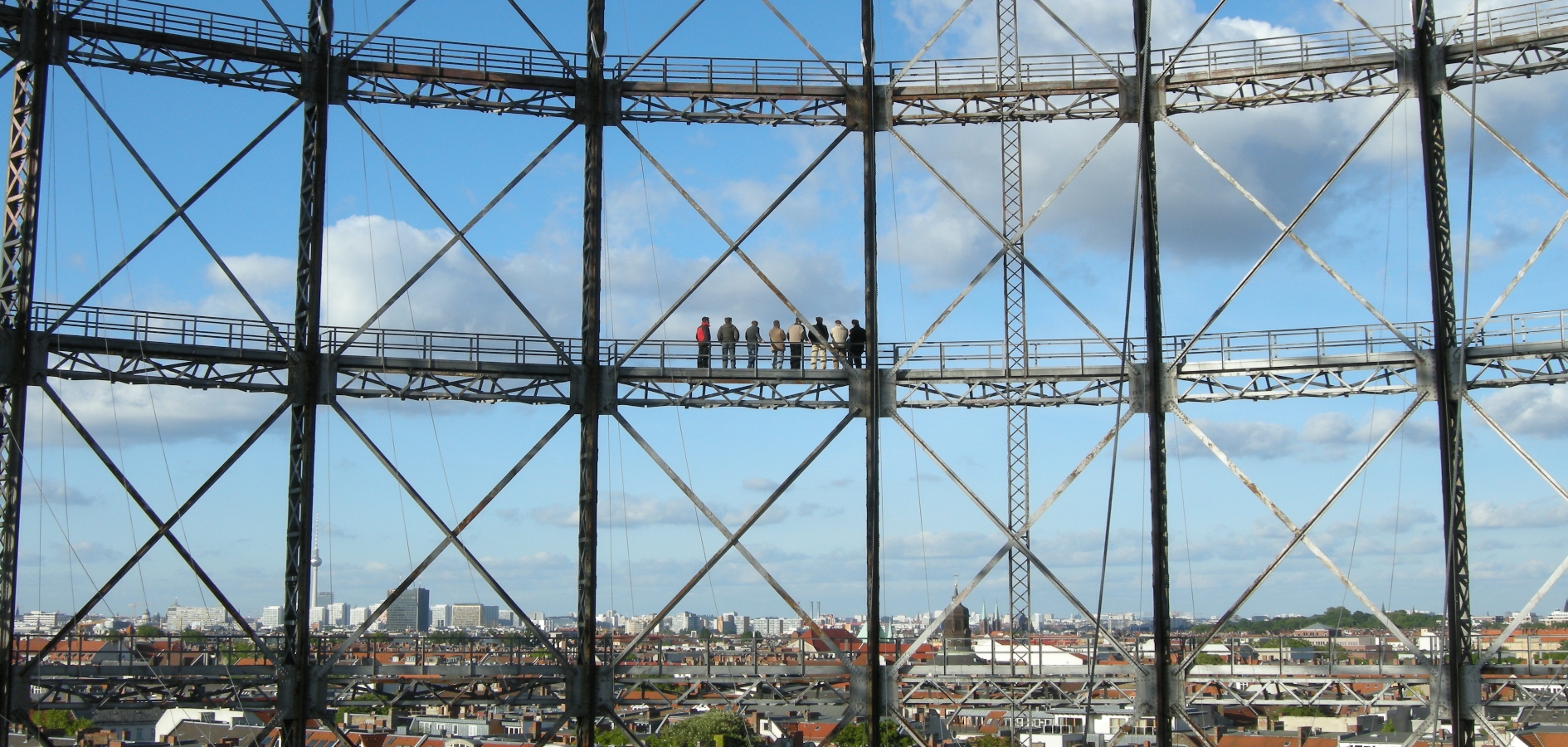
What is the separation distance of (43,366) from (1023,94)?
16.6m

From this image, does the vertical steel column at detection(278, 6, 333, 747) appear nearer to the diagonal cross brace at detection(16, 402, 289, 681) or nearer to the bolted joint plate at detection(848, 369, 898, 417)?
the diagonal cross brace at detection(16, 402, 289, 681)

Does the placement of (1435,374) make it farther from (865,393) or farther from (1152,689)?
(865,393)

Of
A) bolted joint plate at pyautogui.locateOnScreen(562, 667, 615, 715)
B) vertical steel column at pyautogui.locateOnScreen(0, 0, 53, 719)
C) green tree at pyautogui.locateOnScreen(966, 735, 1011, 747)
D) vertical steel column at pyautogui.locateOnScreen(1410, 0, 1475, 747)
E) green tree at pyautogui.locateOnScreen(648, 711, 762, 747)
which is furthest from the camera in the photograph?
green tree at pyautogui.locateOnScreen(648, 711, 762, 747)

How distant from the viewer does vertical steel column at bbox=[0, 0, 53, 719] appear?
21.1m

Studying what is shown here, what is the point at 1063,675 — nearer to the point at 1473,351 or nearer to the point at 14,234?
the point at 1473,351

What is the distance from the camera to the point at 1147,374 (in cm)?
2409

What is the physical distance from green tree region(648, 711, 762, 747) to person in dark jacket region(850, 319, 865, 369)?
18.5m

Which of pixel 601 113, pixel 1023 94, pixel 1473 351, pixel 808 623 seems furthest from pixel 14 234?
pixel 1473 351

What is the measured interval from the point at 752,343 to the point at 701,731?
79.9 feet

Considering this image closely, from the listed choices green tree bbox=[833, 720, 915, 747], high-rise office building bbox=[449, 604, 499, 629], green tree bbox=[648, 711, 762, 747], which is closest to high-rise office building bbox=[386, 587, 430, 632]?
high-rise office building bbox=[449, 604, 499, 629]

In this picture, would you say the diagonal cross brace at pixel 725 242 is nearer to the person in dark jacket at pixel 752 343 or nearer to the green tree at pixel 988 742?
the person in dark jacket at pixel 752 343

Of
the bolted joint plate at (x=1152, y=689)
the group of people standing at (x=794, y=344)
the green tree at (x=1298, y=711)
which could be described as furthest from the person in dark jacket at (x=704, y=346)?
the green tree at (x=1298, y=711)

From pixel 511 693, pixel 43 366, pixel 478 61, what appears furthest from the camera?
pixel 478 61

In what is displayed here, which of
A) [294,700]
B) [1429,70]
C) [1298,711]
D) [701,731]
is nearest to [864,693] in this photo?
[294,700]
